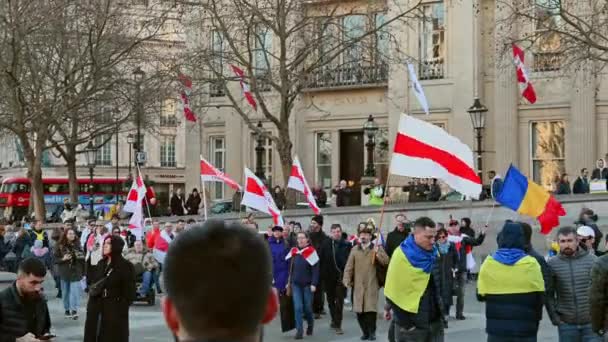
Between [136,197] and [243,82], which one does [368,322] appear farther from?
[243,82]

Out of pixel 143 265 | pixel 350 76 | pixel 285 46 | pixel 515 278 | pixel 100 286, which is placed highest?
pixel 285 46

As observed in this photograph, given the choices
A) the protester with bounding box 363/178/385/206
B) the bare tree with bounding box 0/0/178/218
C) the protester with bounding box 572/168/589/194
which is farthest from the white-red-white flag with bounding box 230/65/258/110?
the protester with bounding box 572/168/589/194

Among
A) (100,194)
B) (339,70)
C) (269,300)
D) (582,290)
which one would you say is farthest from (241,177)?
(269,300)

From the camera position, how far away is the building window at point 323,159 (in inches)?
1858

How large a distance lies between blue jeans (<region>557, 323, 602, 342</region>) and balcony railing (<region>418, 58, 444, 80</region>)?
33.7 meters

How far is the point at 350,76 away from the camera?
46.2m

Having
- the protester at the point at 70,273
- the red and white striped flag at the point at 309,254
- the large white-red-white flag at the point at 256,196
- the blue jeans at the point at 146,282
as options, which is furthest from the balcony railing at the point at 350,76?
the red and white striped flag at the point at 309,254

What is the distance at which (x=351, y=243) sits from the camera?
1991cm

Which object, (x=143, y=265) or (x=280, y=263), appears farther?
(x=143, y=265)

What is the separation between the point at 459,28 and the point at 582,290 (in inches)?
1314

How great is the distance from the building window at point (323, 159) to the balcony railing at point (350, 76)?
85.2 inches

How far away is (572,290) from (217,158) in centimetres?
4122

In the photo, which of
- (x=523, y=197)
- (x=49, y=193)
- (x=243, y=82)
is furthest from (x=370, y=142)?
(x=49, y=193)

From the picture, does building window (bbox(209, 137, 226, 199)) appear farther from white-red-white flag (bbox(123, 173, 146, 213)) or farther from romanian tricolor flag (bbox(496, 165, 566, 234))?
romanian tricolor flag (bbox(496, 165, 566, 234))
